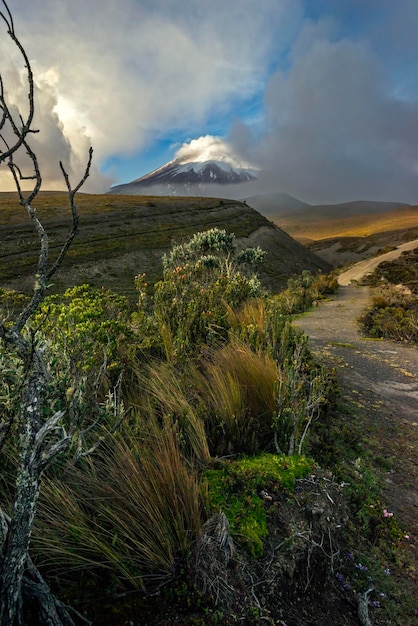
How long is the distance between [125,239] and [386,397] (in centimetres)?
4921

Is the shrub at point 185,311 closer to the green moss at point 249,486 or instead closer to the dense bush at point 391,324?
the green moss at point 249,486

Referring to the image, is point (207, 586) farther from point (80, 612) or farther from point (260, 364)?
point (260, 364)

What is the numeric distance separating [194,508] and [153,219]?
65385 mm

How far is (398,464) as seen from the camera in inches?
147

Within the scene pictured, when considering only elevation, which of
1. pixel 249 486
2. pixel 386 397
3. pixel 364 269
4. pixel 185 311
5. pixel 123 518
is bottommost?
pixel 364 269

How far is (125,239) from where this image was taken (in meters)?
50.5

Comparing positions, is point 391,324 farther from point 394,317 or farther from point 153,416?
point 153,416

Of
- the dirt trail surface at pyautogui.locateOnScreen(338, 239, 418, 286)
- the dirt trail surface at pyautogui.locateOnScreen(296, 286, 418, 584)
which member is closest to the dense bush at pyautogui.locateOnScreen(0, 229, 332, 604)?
the dirt trail surface at pyautogui.locateOnScreen(296, 286, 418, 584)

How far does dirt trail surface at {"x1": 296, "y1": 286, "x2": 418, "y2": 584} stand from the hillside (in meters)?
22.9

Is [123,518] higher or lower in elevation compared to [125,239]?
higher

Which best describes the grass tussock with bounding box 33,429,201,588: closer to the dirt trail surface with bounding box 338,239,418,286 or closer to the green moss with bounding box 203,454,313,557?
the green moss with bounding box 203,454,313,557

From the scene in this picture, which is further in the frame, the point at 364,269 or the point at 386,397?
the point at 364,269

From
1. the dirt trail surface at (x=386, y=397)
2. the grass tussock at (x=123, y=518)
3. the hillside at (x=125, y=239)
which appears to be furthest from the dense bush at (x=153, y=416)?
the hillside at (x=125, y=239)

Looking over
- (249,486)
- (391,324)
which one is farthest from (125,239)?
(249,486)
